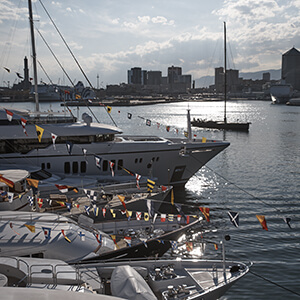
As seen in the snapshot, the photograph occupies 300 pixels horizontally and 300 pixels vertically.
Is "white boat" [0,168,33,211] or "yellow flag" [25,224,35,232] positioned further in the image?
"white boat" [0,168,33,211]

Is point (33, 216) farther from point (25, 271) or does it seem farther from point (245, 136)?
point (245, 136)

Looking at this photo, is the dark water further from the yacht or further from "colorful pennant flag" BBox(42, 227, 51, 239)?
"colorful pennant flag" BBox(42, 227, 51, 239)

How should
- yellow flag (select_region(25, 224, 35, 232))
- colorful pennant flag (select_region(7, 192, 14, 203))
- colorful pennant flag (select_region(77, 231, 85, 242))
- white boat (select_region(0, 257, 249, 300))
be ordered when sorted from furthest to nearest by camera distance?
colorful pennant flag (select_region(7, 192, 14, 203)) < colorful pennant flag (select_region(77, 231, 85, 242)) < yellow flag (select_region(25, 224, 35, 232)) < white boat (select_region(0, 257, 249, 300))

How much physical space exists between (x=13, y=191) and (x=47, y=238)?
4.61 metres

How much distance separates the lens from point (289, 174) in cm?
3581

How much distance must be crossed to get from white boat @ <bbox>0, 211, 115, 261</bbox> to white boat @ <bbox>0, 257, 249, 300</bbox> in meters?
1.01

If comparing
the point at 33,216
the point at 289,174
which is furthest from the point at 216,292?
the point at 289,174

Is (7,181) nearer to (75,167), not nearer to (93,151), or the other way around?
(75,167)

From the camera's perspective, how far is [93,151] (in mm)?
25578

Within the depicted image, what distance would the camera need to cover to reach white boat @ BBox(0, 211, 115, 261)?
517 inches

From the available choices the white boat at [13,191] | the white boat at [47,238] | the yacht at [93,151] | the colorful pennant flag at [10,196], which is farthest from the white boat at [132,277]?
the yacht at [93,151]

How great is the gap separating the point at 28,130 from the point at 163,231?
12.7 meters

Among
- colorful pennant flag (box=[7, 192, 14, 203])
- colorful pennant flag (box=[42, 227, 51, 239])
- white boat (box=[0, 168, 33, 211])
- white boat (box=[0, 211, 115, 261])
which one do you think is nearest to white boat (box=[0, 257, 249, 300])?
white boat (box=[0, 211, 115, 261])

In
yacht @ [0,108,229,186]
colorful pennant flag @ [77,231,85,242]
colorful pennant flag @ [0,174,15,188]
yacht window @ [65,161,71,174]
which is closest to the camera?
colorful pennant flag @ [77,231,85,242]
